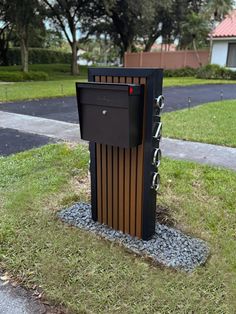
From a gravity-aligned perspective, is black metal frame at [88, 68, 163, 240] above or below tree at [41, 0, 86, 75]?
below

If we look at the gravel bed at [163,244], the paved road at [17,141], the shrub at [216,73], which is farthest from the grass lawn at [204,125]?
the shrub at [216,73]

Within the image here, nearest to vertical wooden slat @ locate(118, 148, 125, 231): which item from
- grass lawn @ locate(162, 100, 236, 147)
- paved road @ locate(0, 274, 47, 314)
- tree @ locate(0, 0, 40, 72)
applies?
paved road @ locate(0, 274, 47, 314)

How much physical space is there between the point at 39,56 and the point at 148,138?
101 ft

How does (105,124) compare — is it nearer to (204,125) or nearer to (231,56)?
(204,125)

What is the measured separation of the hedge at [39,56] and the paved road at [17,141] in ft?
82.8

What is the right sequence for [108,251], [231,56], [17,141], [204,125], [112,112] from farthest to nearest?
[231,56]
[204,125]
[17,141]
[108,251]
[112,112]

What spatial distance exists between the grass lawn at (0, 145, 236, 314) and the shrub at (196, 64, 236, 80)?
A: 17.4 m

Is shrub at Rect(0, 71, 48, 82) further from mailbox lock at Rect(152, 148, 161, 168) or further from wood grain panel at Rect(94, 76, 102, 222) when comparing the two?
mailbox lock at Rect(152, 148, 161, 168)

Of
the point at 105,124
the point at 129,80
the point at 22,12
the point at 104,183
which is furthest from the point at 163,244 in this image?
the point at 22,12

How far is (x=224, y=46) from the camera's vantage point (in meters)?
23.5

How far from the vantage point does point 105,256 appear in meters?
2.52

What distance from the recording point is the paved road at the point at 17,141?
5.27 m

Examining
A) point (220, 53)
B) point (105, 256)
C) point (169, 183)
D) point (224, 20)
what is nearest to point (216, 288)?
point (105, 256)

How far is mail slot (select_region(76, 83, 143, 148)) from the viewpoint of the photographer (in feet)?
7.75
